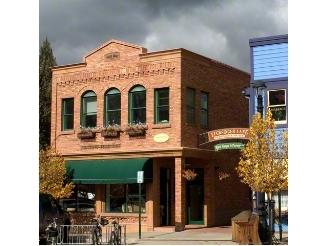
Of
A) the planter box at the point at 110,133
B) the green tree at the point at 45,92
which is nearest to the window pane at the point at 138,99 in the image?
the planter box at the point at 110,133

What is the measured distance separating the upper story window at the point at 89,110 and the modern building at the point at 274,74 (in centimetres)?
854

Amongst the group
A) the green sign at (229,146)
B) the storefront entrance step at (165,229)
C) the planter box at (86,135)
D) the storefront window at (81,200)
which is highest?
the planter box at (86,135)

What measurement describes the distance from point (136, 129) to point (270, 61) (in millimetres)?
7188

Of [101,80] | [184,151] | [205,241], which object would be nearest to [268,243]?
[205,241]

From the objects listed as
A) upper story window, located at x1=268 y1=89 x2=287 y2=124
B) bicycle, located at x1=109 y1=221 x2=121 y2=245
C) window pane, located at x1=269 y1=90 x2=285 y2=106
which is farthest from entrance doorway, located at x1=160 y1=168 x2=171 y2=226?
bicycle, located at x1=109 y1=221 x2=121 y2=245

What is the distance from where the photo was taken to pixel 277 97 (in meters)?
26.5

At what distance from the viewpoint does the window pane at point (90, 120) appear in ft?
102

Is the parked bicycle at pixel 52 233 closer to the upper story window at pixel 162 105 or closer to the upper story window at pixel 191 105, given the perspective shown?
the upper story window at pixel 162 105

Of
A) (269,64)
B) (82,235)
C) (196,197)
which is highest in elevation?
(269,64)

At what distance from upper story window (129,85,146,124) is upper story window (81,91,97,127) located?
2370 mm

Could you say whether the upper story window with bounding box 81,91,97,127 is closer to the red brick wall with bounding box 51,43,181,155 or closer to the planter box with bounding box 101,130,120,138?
the red brick wall with bounding box 51,43,181,155

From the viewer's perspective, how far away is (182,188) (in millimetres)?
27656

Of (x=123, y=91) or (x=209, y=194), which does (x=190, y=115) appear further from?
(x=209, y=194)

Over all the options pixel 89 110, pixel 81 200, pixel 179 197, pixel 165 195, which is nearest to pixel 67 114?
pixel 89 110
